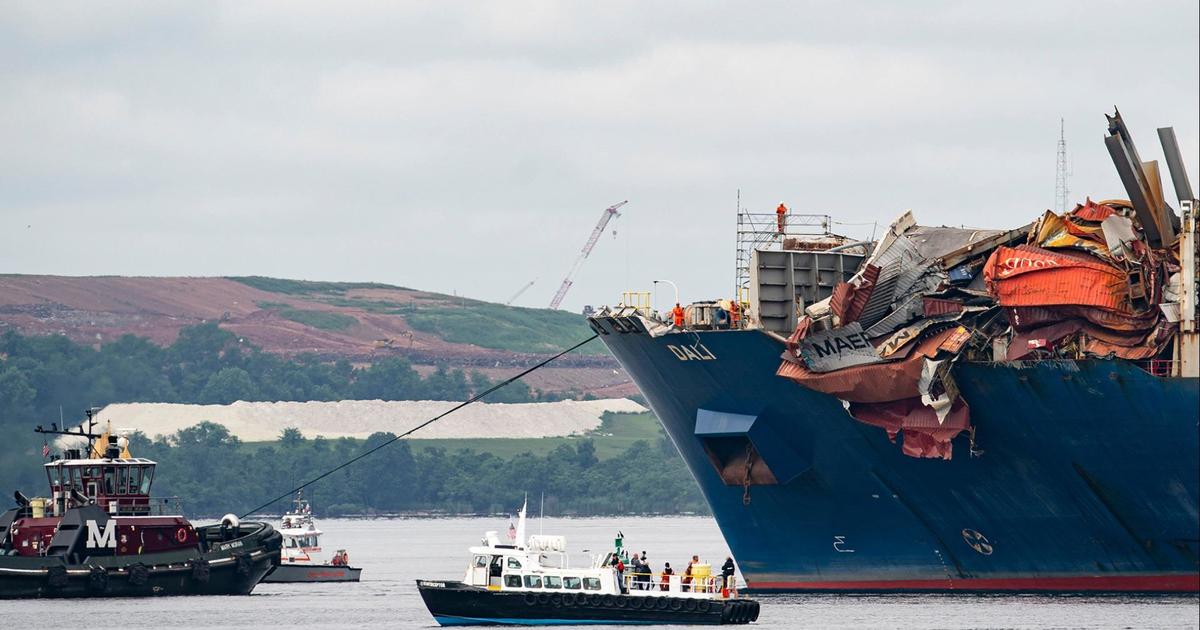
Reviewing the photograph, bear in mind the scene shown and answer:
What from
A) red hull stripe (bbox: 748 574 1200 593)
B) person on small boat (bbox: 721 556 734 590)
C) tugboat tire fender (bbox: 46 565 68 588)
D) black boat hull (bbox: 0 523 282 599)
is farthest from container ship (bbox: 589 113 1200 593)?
tugboat tire fender (bbox: 46 565 68 588)

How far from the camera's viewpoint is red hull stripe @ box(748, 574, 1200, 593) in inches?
2613

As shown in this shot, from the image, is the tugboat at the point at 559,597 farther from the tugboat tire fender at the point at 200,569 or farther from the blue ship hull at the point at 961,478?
the tugboat tire fender at the point at 200,569

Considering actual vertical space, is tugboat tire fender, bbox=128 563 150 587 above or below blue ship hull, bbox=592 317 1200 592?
below

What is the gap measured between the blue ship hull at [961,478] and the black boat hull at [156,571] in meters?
18.0

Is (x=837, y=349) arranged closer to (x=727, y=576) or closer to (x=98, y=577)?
(x=727, y=576)

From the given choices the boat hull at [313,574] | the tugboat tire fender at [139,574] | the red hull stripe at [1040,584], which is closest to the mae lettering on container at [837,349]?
the red hull stripe at [1040,584]

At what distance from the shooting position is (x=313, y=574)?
4008 inches

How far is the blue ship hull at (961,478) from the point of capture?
6431 centimetres

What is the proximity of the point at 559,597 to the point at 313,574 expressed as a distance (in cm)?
3955

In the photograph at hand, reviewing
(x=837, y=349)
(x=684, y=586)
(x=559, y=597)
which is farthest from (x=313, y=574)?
(x=837, y=349)

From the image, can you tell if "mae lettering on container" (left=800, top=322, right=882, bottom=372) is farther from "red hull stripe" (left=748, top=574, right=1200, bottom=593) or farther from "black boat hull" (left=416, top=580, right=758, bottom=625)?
"red hull stripe" (left=748, top=574, right=1200, bottom=593)

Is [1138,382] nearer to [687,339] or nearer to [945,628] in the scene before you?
[945,628]

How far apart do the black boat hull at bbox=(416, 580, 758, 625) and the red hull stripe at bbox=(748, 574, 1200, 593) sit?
8.87 m

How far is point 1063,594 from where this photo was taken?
69000 millimetres
